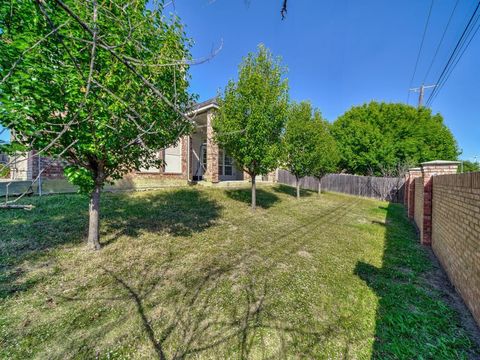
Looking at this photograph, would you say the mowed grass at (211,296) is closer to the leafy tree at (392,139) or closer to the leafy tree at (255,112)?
the leafy tree at (255,112)

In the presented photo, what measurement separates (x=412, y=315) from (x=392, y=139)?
21.0 metres

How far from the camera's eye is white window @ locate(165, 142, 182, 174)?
10.5 meters

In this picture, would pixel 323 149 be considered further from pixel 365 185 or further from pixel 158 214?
pixel 158 214

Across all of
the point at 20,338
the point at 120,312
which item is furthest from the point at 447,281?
the point at 20,338

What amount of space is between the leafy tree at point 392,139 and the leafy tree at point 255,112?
15.3 meters

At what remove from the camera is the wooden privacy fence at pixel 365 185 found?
1577cm

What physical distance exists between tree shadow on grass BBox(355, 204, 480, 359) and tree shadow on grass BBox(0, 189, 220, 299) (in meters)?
3.97

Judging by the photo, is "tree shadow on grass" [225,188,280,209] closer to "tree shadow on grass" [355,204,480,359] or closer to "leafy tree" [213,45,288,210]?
"leafy tree" [213,45,288,210]

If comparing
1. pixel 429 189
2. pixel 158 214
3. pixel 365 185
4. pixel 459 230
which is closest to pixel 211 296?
pixel 459 230

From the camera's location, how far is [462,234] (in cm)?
314

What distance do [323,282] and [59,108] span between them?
14.4 feet

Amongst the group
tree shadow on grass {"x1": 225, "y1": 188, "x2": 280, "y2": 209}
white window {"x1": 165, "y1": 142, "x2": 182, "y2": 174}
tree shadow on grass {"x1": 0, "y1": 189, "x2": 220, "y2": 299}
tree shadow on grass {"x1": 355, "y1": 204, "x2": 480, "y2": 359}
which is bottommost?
tree shadow on grass {"x1": 355, "y1": 204, "x2": 480, "y2": 359}

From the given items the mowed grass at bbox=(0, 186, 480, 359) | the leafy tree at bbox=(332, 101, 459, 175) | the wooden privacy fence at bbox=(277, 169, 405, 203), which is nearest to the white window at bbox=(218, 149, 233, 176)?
the mowed grass at bbox=(0, 186, 480, 359)

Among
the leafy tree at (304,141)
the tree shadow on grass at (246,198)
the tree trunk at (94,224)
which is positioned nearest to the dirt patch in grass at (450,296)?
the tree trunk at (94,224)
